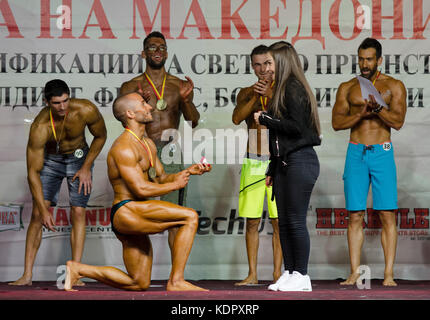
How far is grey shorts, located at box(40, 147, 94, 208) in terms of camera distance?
587 centimetres

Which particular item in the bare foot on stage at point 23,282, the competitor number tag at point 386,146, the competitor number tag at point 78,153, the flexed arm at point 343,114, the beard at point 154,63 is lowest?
the bare foot on stage at point 23,282

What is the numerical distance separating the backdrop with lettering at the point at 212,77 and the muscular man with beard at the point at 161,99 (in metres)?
0.44

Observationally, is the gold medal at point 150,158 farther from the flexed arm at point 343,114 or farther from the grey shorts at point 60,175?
the flexed arm at point 343,114

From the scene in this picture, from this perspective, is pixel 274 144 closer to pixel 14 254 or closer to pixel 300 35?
pixel 300 35

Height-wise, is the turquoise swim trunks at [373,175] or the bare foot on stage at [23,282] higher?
the turquoise swim trunks at [373,175]

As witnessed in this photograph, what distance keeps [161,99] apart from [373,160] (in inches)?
71.7

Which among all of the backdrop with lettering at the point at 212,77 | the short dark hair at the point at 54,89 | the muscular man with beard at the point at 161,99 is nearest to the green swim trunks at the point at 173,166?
the muscular man with beard at the point at 161,99

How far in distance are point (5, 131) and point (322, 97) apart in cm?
291

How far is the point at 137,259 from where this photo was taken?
15.7ft

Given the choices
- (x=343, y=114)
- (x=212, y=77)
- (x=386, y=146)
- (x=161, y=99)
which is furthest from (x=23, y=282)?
(x=386, y=146)

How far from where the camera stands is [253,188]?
19.2ft

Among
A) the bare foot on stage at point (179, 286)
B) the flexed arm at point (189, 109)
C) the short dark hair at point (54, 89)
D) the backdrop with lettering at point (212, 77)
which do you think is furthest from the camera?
the backdrop with lettering at point (212, 77)

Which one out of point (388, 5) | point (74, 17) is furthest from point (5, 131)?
point (388, 5)

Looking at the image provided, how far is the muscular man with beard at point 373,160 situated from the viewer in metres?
5.70
